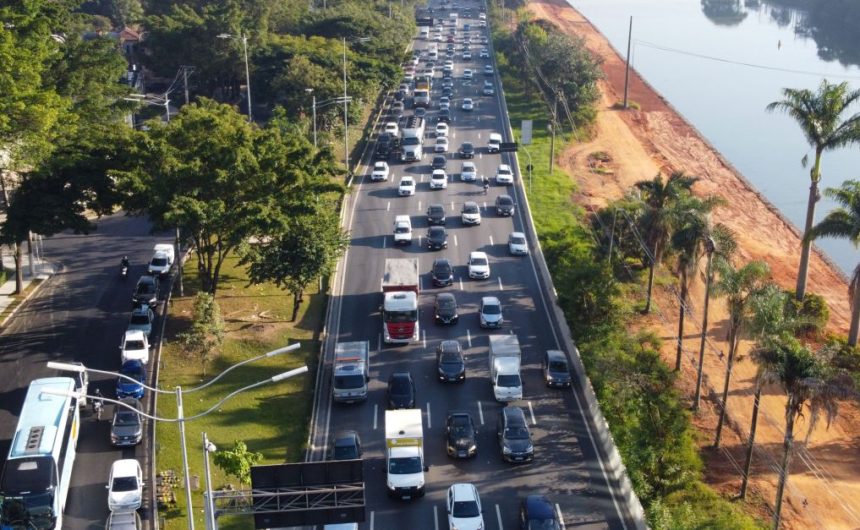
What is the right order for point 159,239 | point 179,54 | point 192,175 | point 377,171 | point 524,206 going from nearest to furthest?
point 192,175 < point 159,239 < point 524,206 < point 377,171 < point 179,54

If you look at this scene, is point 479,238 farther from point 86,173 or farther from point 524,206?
point 86,173

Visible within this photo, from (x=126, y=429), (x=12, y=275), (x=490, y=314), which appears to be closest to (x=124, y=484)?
(x=126, y=429)

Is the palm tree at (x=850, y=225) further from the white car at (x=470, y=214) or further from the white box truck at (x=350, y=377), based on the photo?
the white box truck at (x=350, y=377)

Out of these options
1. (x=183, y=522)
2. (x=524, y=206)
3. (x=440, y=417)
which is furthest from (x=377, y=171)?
(x=183, y=522)

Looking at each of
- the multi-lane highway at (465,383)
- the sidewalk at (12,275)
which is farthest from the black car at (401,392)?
the sidewalk at (12,275)

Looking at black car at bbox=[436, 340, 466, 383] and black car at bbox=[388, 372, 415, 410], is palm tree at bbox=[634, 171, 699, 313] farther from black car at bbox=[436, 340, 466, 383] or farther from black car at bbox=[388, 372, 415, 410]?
black car at bbox=[388, 372, 415, 410]

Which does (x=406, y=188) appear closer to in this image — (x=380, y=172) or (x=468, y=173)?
(x=380, y=172)

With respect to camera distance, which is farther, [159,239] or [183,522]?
[159,239]
